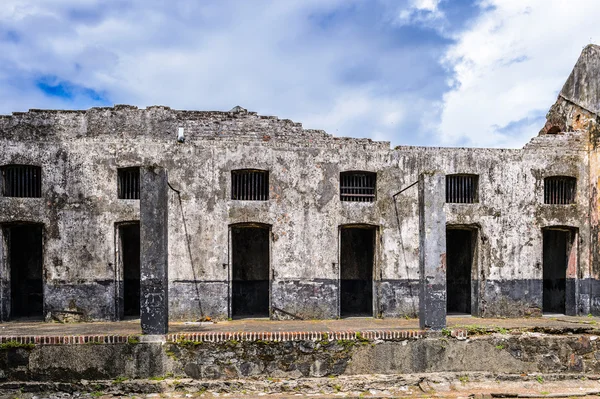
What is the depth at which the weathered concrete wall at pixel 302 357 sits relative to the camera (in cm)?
978

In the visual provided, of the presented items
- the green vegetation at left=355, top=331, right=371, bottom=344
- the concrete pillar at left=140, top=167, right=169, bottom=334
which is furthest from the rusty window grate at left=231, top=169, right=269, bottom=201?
the green vegetation at left=355, top=331, right=371, bottom=344

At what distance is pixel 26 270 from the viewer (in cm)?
1597

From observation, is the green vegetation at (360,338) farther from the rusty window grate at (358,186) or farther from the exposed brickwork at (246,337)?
the rusty window grate at (358,186)

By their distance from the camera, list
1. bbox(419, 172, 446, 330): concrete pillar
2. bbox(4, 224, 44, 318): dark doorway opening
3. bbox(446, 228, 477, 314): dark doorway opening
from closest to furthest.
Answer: bbox(419, 172, 446, 330): concrete pillar < bbox(4, 224, 44, 318): dark doorway opening < bbox(446, 228, 477, 314): dark doorway opening

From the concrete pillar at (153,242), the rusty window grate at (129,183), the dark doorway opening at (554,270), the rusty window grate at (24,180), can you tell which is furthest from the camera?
the dark doorway opening at (554,270)

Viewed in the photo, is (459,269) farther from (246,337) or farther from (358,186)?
(246,337)

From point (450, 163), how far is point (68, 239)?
37.3ft

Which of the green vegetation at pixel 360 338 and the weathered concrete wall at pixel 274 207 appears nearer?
the green vegetation at pixel 360 338

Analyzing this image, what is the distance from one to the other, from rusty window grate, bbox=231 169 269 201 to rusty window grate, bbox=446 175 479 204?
560 centimetres

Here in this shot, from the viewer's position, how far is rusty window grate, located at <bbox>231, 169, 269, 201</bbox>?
48.2 ft

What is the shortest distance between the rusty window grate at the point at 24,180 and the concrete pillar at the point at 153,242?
19.4 ft

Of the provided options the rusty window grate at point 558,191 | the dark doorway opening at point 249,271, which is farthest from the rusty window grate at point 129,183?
the rusty window grate at point 558,191

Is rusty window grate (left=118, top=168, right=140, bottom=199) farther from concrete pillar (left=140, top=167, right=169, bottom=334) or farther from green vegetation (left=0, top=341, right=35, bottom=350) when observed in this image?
green vegetation (left=0, top=341, right=35, bottom=350)

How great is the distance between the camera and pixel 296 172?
14664 millimetres
